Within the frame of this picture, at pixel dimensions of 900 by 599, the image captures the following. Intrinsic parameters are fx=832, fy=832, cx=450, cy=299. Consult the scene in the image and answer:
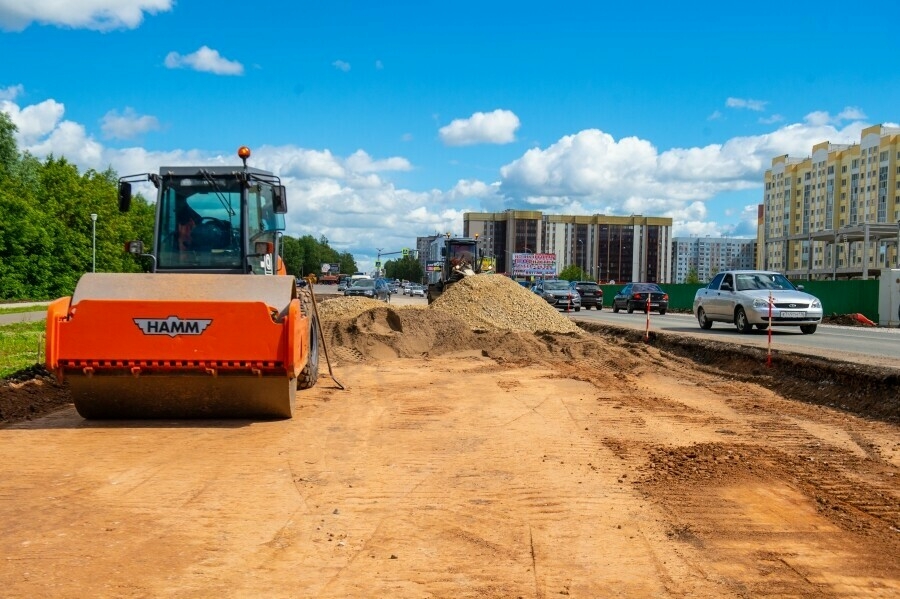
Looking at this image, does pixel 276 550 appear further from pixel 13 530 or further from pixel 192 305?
pixel 192 305

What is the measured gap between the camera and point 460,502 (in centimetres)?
590

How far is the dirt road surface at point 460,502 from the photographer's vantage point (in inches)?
174

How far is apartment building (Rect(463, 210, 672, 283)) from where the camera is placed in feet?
545

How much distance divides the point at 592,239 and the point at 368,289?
128188 mm

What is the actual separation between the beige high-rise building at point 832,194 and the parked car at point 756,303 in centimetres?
7731

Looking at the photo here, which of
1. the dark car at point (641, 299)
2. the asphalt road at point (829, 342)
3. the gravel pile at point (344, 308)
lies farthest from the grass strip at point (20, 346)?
the dark car at point (641, 299)

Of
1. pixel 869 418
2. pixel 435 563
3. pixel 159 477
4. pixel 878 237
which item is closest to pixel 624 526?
pixel 435 563

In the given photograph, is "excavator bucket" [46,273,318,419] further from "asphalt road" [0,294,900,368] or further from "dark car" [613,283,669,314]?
"dark car" [613,283,669,314]

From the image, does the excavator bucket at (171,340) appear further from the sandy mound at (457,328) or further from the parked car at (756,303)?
the parked car at (756,303)

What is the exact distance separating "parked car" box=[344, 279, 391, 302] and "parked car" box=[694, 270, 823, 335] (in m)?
23.9

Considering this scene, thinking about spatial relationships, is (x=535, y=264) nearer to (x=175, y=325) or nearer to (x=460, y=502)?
(x=175, y=325)

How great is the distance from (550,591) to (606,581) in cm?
35

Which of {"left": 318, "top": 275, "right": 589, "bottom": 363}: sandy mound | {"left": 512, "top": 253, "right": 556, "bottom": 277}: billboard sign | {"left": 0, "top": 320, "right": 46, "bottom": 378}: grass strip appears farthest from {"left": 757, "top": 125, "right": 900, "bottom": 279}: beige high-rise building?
{"left": 0, "top": 320, "right": 46, "bottom": 378}: grass strip

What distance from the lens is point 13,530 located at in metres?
5.12
